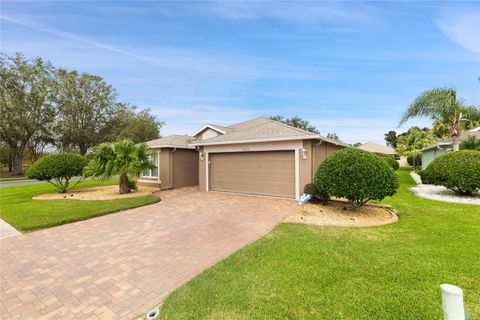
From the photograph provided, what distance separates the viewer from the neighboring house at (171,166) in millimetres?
13953

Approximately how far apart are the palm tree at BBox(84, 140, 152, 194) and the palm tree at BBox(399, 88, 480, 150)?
16.6 m

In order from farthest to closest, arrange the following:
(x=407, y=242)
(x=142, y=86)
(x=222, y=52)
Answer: (x=142, y=86) < (x=222, y=52) < (x=407, y=242)

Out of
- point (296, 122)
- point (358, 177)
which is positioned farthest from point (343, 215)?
point (296, 122)

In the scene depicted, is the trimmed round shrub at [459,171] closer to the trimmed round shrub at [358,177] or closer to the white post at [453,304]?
the trimmed round shrub at [358,177]

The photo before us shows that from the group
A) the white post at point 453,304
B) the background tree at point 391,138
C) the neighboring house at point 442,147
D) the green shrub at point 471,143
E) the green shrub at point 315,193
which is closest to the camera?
the white post at point 453,304

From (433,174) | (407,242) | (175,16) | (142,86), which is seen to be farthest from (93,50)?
(433,174)

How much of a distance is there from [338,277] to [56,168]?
13569 mm

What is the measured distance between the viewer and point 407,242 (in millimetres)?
5055

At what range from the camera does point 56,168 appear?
37.6 ft

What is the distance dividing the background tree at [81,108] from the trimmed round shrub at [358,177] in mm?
39695

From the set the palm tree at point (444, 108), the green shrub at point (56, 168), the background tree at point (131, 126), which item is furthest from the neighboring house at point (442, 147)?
the background tree at point (131, 126)

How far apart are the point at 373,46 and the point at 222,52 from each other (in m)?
8.02

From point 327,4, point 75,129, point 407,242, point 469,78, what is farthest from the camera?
point 75,129

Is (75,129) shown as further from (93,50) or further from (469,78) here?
(469,78)
